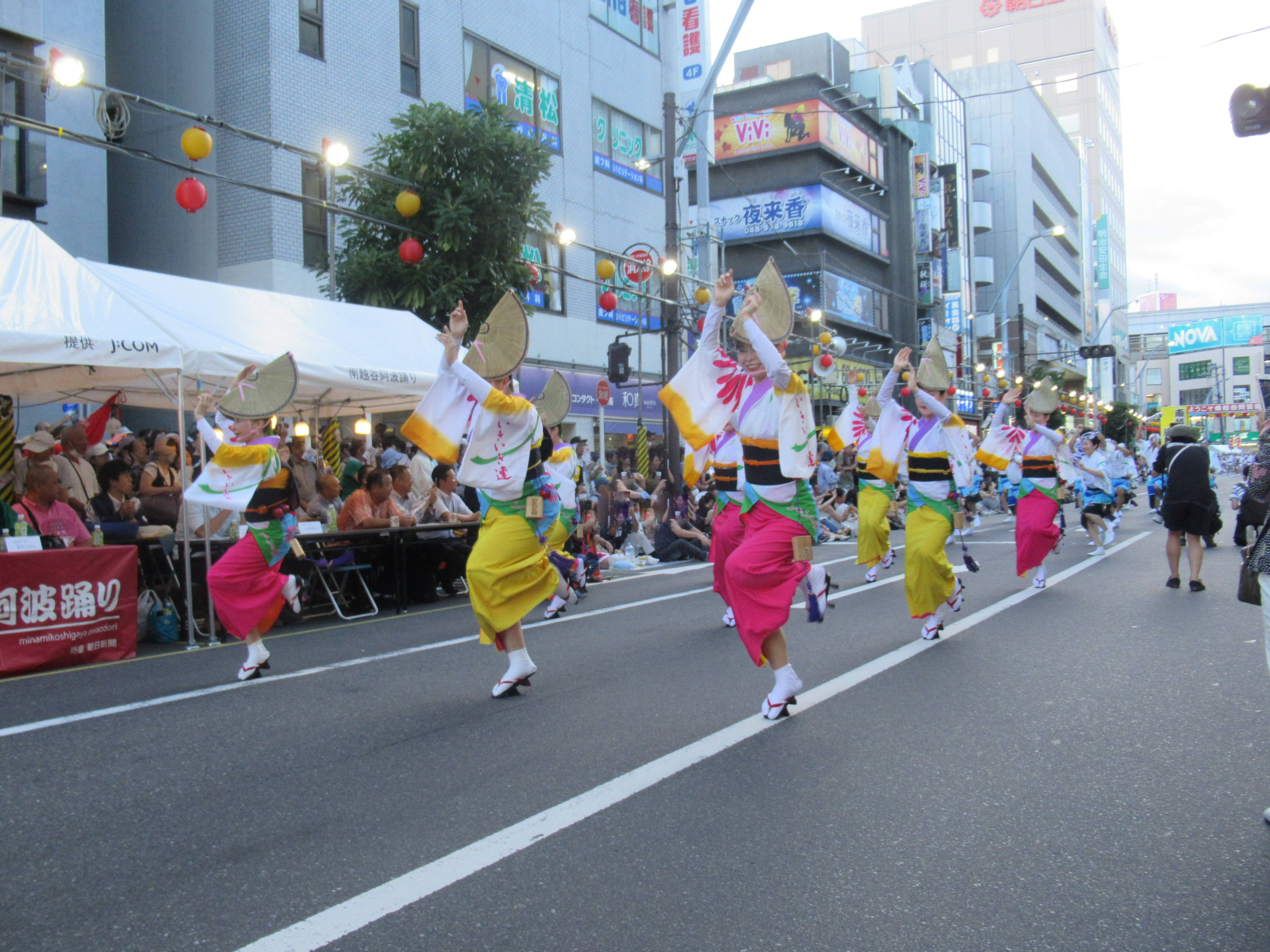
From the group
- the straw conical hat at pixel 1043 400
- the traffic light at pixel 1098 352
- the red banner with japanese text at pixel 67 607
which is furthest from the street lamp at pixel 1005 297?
the red banner with japanese text at pixel 67 607

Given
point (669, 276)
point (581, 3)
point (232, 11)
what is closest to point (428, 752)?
point (669, 276)

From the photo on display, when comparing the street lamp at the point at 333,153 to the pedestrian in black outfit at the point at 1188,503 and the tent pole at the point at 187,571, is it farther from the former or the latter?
the pedestrian in black outfit at the point at 1188,503

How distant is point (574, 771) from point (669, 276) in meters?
A: 13.5

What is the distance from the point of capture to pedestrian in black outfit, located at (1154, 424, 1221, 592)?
396 inches

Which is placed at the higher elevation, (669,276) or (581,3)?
(581,3)

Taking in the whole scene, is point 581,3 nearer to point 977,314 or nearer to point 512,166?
point 512,166

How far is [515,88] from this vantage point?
76.2 feet

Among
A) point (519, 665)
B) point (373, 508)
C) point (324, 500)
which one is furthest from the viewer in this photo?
point (324, 500)

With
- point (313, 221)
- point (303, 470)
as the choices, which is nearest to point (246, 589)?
point (303, 470)

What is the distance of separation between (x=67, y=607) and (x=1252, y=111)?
10653 millimetres

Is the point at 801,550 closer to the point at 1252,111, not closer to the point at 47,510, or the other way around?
the point at 47,510

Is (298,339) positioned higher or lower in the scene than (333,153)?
lower

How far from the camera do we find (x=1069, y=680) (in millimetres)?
6020

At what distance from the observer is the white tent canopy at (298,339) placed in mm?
9312
